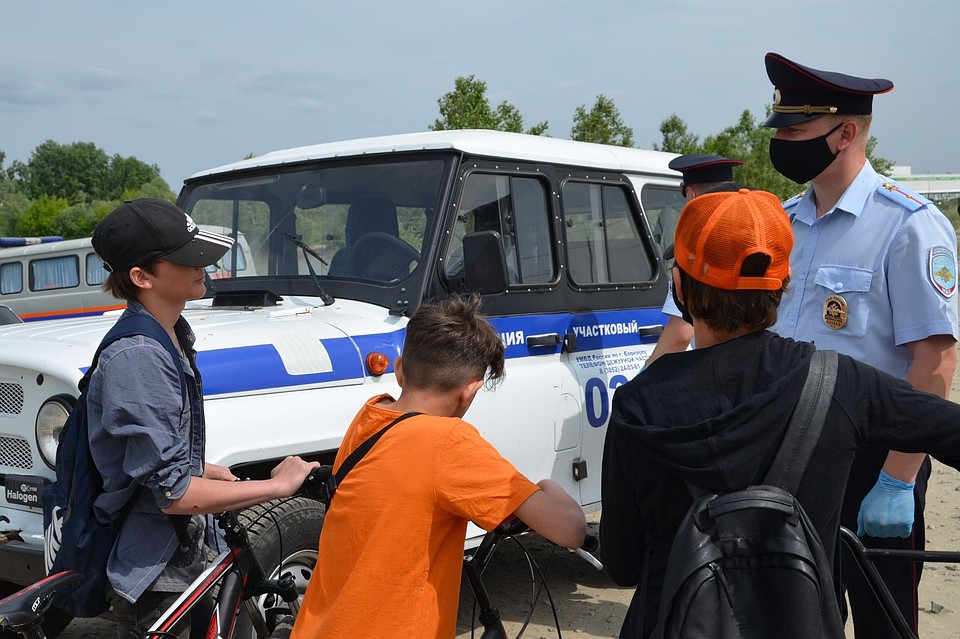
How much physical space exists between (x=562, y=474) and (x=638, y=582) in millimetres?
2716

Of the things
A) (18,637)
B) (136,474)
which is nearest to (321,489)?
(136,474)


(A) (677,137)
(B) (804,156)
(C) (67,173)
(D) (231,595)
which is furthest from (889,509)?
(C) (67,173)

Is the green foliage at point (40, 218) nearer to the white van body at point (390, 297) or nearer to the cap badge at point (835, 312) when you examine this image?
the white van body at point (390, 297)

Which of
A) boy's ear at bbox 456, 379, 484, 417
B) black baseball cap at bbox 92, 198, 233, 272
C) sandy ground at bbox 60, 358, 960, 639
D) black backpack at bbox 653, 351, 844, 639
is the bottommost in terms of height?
sandy ground at bbox 60, 358, 960, 639

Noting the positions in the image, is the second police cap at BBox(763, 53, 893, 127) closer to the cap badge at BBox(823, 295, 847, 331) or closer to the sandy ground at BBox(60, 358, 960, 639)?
the cap badge at BBox(823, 295, 847, 331)

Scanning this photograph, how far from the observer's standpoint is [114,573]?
2539mm

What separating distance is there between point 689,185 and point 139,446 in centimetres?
301

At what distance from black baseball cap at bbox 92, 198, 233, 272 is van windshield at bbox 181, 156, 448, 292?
5.28 ft

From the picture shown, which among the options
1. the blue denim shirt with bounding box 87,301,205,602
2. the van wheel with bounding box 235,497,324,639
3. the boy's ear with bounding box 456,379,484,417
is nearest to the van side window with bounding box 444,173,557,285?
the van wheel with bounding box 235,497,324,639

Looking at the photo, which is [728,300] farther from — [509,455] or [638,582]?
[509,455]

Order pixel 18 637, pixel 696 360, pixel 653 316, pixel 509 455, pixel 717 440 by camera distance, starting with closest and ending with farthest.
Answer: pixel 717 440, pixel 696 360, pixel 18 637, pixel 509 455, pixel 653 316

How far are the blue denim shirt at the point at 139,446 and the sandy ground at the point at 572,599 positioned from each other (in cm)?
211

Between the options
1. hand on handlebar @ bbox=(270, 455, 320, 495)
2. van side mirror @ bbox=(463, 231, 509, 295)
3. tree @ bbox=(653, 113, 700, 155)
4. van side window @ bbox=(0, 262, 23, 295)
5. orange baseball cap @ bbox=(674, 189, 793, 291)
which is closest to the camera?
orange baseball cap @ bbox=(674, 189, 793, 291)

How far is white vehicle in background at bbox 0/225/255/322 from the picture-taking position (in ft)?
55.6
